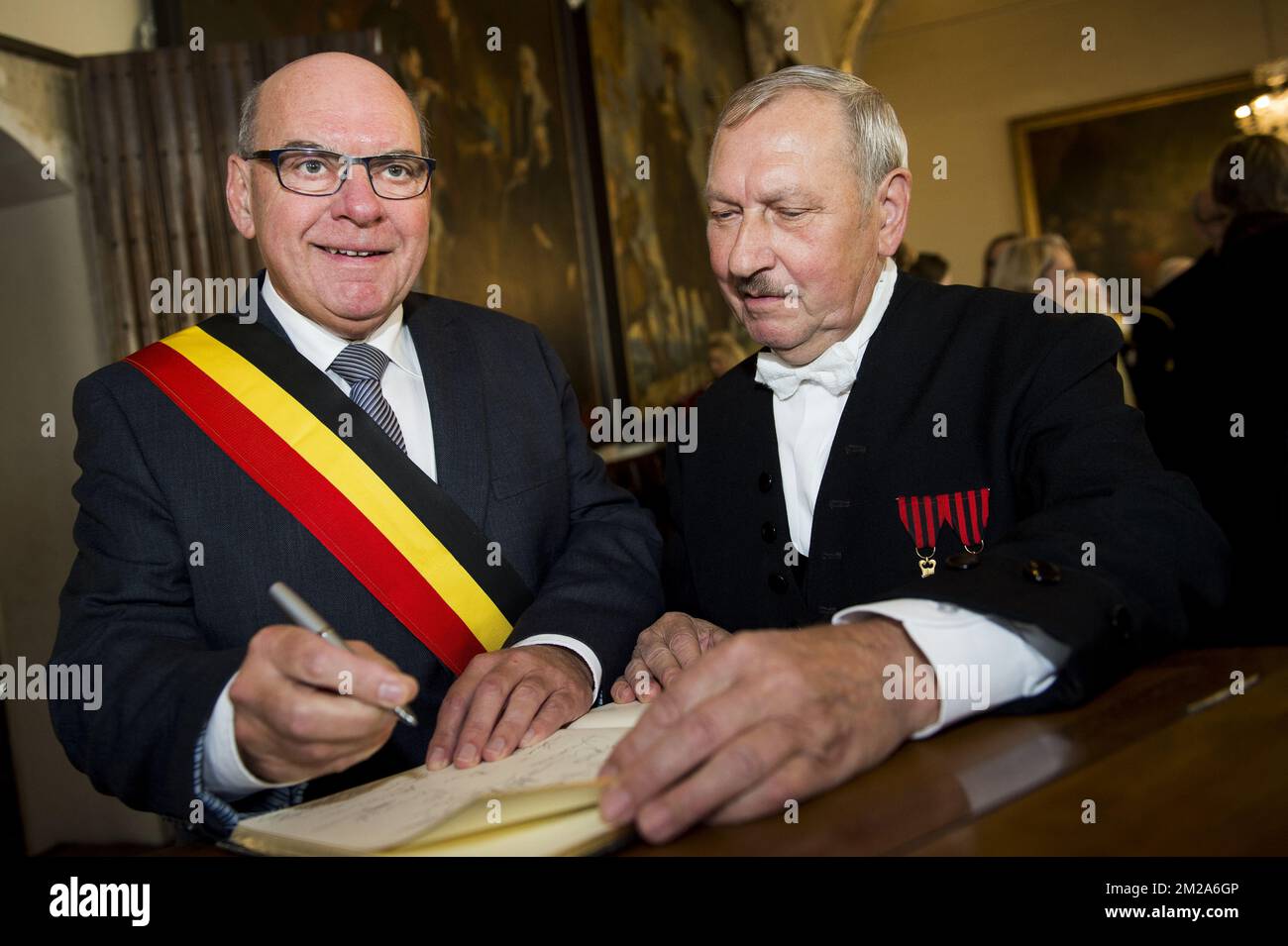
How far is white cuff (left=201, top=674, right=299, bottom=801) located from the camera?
1206 mm

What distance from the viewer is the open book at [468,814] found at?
92 centimetres

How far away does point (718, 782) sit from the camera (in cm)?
89

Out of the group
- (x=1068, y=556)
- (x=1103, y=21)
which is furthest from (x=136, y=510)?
(x=1103, y=21)

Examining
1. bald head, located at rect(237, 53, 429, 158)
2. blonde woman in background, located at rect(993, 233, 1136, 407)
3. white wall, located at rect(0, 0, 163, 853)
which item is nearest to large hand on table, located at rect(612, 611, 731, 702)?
bald head, located at rect(237, 53, 429, 158)

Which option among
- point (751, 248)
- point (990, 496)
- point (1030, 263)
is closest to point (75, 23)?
point (751, 248)

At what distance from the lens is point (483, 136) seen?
559 centimetres

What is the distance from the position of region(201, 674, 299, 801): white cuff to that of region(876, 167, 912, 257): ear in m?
1.26

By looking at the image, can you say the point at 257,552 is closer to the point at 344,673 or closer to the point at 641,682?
the point at 641,682

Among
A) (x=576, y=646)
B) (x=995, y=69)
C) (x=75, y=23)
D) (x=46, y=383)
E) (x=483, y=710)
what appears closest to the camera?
(x=483, y=710)

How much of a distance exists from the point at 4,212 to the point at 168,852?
3.32 metres

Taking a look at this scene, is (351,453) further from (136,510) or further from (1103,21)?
(1103,21)

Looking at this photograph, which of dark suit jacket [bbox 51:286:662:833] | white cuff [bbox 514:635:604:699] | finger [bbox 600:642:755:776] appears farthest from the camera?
white cuff [bbox 514:635:604:699]

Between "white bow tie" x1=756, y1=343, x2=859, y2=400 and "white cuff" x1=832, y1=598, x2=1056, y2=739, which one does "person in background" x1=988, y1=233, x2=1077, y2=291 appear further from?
"white cuff" x1=832, y1=598, x2=1056, y2=739

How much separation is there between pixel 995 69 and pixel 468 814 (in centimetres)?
1354
